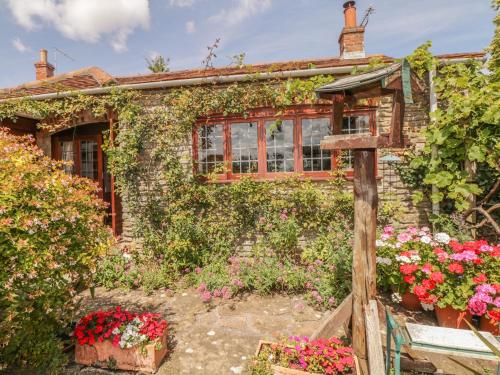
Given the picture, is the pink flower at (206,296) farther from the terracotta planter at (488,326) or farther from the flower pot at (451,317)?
the terracotta planter at (488,326)

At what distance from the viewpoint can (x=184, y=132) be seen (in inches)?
234

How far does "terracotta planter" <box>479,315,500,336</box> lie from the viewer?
3236 millimetres

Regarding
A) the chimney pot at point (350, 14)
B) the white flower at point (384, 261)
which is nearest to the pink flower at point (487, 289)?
the white flower at point (384, 261)

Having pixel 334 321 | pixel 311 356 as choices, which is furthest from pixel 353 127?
pixel 311 356

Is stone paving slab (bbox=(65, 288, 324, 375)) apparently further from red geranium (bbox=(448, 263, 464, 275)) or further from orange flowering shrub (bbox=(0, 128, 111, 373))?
red geranium (bbox=(448, 263, 464, 275))

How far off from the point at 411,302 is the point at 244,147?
4.13 metres

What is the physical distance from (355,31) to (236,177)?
4743mm

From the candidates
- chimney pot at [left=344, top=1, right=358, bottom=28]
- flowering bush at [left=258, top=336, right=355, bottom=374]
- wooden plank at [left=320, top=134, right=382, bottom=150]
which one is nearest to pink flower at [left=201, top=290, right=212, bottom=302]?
flowering bush at [left=258, top=336, right=355, bottom=374]

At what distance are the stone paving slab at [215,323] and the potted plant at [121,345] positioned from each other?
11 centimetres

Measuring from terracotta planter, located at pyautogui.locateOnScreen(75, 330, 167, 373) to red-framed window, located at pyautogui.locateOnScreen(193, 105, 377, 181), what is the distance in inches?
146

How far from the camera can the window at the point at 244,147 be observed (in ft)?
19.6

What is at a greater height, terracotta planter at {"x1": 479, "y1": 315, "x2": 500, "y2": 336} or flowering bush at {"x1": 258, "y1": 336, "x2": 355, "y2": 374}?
flowering bush at {"x1": 258, "y1": 336, "x2": 355, "y2": 374}

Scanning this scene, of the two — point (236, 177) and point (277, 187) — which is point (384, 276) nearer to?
point (277, 187)

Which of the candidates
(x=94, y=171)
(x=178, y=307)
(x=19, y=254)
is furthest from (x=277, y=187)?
(x=94, y=171)
